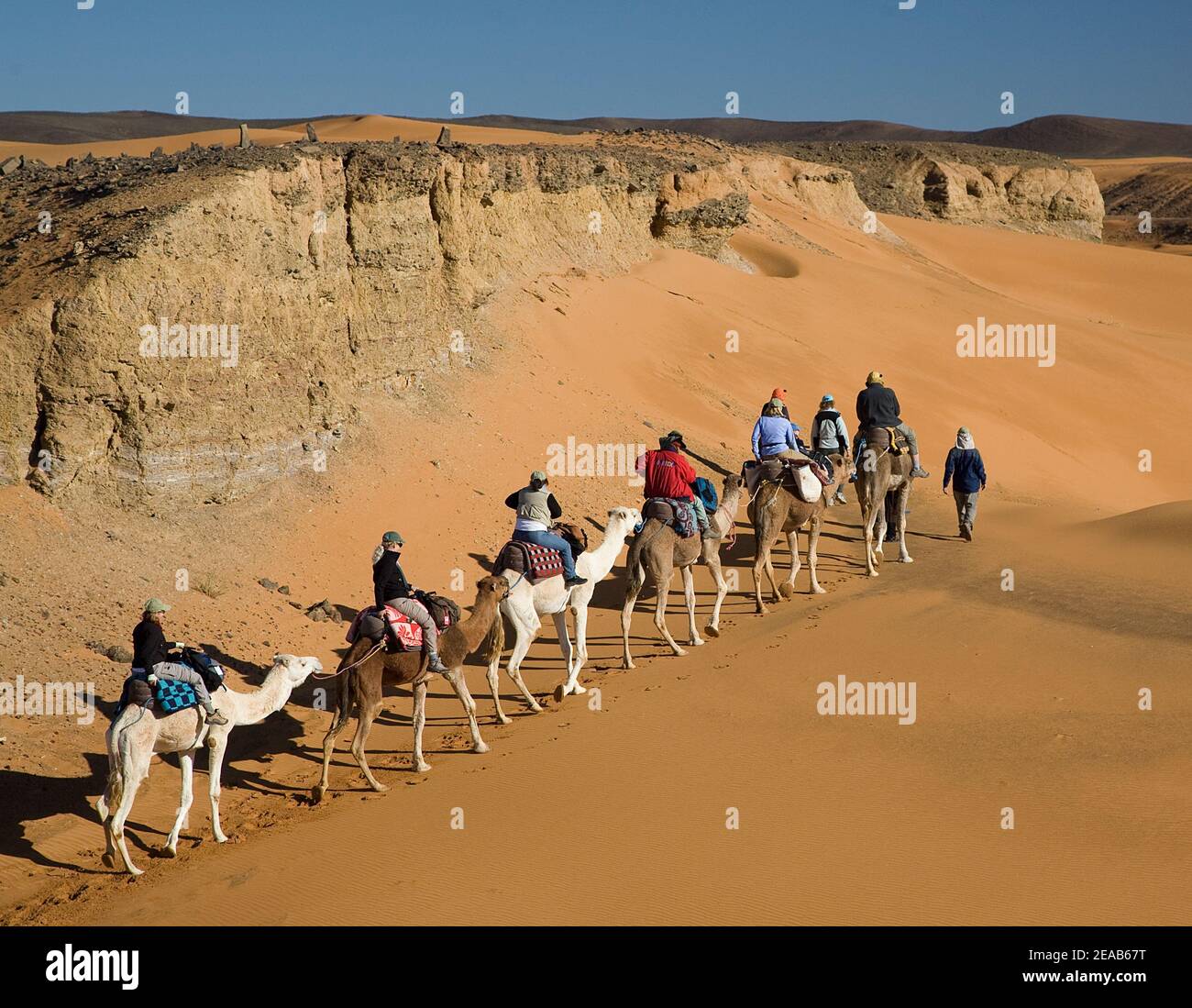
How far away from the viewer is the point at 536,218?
2541 centimetres

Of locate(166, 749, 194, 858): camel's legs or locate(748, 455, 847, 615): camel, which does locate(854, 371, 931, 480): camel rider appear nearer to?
locate(748, 455, 847, 615): camel

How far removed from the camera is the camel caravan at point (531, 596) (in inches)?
421

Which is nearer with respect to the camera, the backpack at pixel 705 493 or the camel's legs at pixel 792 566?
the backpack at pixel 705 493

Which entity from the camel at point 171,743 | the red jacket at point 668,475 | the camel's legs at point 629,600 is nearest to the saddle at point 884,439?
the red jacket at point 668,475

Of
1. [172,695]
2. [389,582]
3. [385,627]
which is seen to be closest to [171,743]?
[172,695]

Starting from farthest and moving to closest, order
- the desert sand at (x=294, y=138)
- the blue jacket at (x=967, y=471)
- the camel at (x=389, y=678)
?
the desert sand at (x=294, y=138) → the blue jacket at (x=967, y=471) → the camel at (x=389, y=678)

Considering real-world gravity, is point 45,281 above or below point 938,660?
above

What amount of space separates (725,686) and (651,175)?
765 inches

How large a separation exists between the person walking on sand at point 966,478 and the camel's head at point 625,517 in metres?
6.60

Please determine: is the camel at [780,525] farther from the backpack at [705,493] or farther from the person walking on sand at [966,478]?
the person walking on sand at [966,478]

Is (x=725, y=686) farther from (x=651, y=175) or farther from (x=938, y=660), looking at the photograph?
(x=651, y=175)

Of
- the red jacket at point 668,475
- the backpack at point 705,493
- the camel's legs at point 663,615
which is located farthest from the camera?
the backpack at point 705,493

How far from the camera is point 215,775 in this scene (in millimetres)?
11062

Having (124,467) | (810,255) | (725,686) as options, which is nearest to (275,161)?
(124,467)
